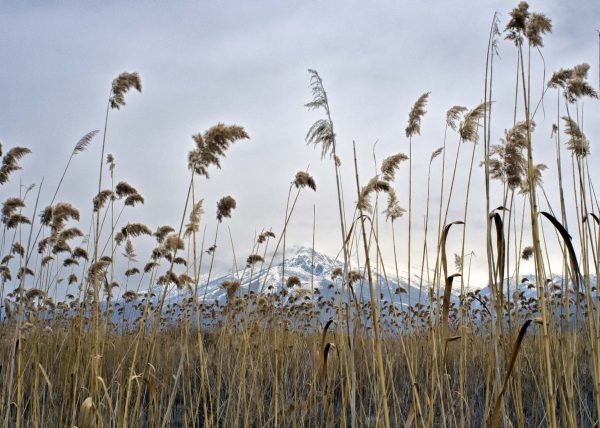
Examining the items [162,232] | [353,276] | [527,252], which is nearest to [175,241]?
[162,232]

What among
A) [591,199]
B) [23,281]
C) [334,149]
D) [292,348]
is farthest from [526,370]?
[23,281]

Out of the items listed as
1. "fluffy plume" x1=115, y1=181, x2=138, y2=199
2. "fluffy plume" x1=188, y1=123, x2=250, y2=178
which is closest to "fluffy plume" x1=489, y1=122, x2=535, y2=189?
"fluffy plume" x1=188, y1=123, x2=250, y2=178

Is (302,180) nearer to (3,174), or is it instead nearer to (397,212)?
(397,212)

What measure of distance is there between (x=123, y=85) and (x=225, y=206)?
33.3 inches

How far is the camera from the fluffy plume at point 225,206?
9.00 ft

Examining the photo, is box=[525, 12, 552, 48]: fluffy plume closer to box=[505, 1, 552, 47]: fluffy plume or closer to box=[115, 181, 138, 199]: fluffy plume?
box=[505, 1, 552, 47]: fluffy plume

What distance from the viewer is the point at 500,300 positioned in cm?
160

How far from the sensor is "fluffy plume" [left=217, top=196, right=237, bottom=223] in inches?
108

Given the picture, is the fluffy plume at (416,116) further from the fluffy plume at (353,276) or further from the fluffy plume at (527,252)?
the fluffy plume at (527,252)

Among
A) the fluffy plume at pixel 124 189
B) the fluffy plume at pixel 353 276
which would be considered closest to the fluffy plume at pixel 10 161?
the fluffy plume at pixel 124 189

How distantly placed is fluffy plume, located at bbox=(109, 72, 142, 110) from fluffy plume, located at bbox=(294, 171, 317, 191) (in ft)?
3.21

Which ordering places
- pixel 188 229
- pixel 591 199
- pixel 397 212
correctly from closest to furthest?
pixel 591 199 < pixel 188 229 < pixel 397 212

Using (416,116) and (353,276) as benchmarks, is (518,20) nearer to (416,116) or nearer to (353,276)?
(416,116)

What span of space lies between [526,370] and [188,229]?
13.5 ft
